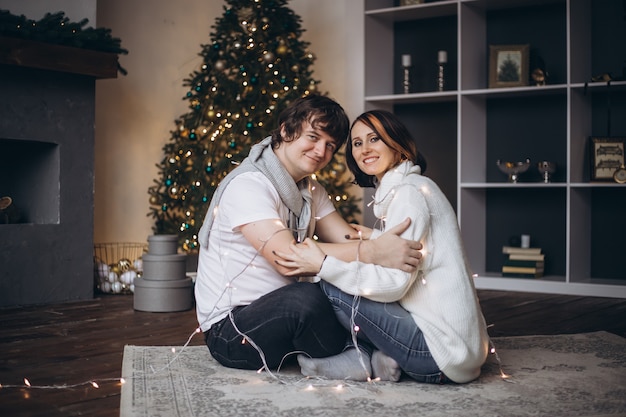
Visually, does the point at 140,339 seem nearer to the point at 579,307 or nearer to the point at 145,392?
the point at 145,392

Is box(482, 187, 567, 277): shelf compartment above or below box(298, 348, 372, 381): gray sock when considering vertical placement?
above

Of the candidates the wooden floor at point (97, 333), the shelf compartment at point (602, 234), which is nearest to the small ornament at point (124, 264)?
the wooden floor at point (97, 333)

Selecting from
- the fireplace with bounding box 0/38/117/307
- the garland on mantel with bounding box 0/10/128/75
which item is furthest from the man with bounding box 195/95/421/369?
the garland on mantel with bounding box 0/10/128/75

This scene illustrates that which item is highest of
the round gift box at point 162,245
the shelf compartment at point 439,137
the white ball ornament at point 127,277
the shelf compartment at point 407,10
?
the shelf compartment at point 407,10

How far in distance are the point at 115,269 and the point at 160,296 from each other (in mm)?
889

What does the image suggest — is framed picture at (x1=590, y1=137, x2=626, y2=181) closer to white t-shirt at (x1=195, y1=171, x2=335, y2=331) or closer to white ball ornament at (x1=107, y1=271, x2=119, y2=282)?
white t-shirt at (x1=195, y1=171, x2=335, y2=331)

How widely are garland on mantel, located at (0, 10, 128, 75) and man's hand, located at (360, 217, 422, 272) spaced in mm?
2412

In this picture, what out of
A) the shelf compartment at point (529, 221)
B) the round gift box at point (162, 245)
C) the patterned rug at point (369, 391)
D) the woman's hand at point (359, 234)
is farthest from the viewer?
the shelf compartment at point (529, 221)

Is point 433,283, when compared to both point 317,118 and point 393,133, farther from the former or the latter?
point 317,118

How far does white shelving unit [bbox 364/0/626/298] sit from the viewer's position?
4527mm

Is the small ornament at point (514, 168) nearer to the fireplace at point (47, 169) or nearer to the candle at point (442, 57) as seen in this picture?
Answer: the candle at point (442, 57)

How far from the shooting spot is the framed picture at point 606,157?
4414mm

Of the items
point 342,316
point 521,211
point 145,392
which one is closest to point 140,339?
point 145,392

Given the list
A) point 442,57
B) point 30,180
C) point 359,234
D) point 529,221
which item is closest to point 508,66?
point 442,57
